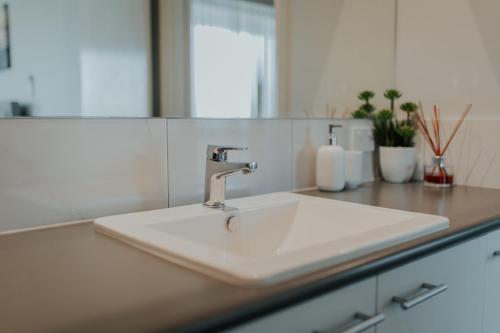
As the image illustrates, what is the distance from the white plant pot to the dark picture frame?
121 centimetres

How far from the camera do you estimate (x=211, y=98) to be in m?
1.23

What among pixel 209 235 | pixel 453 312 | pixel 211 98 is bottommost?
pixel 453 312

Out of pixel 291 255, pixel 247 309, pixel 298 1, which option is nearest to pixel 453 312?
pixel 291 255

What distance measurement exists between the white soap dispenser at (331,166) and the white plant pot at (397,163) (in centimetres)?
30

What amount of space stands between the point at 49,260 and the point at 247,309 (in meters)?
0.37

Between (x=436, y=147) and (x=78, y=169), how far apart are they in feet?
3.91

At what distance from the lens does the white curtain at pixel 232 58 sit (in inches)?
47.5

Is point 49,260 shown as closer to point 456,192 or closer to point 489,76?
point 456,192

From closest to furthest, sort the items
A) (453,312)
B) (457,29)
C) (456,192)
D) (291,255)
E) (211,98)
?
1. (291,255)
2. (453,312)
3. (211,98)
4. (456,192)
5. (457,29)

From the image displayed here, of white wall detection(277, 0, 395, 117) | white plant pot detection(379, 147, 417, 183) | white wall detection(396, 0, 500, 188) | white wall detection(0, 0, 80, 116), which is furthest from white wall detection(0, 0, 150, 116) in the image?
white wall detection(396, 0, 500, 188)

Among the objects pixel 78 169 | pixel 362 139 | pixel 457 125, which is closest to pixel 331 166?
pixel 362 139

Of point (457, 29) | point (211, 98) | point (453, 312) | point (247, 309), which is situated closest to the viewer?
point (247, 309)

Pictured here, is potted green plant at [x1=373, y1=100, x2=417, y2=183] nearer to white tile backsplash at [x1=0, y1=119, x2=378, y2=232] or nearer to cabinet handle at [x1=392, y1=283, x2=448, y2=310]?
white tile backsplash at [x1=0, y1=119, x2=378, y2=232]

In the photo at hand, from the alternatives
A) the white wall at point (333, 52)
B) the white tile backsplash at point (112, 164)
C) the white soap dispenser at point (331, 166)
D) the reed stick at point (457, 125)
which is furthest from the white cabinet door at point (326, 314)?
the reed stick at point (457, 125)
